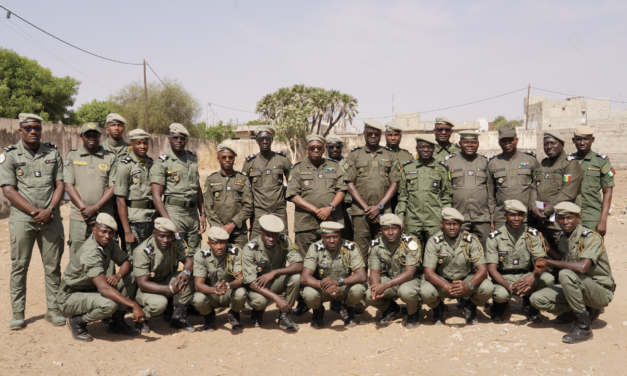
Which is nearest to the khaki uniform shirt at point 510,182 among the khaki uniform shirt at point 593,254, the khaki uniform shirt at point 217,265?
the khaki uniform shirt at point 593,254

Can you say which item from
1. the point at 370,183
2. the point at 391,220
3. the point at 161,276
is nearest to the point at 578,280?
the point at 391,220

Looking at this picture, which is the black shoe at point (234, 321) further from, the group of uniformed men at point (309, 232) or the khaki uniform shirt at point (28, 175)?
the khaki uniform shirt at point (28, 175)

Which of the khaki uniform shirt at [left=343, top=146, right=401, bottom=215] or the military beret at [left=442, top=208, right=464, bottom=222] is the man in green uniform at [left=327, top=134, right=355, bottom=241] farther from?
the military beret at [left=442, top=208, right=464, bottom=222]

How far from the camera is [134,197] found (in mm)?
5805

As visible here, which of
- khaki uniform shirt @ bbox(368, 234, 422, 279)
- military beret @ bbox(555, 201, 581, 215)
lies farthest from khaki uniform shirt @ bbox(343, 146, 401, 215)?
military beret @ bbox(555, 201, 581, 215)

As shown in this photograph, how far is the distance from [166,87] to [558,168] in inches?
1453

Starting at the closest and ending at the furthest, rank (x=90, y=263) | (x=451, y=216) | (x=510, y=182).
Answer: (x=90, y=263) → (x=451, y=216) → (x=510, y=182)

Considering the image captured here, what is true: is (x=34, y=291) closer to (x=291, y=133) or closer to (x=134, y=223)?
(x=134, y=223)

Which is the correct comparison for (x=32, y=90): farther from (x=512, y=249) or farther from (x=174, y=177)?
(x=512, y=249)

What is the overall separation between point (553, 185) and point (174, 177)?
16.5ft

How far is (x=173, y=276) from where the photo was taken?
551 centimetres

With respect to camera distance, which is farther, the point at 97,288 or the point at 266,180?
the point at 266,180

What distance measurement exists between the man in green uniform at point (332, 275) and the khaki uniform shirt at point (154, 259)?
1.61m

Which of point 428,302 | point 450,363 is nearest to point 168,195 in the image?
point 428,302
